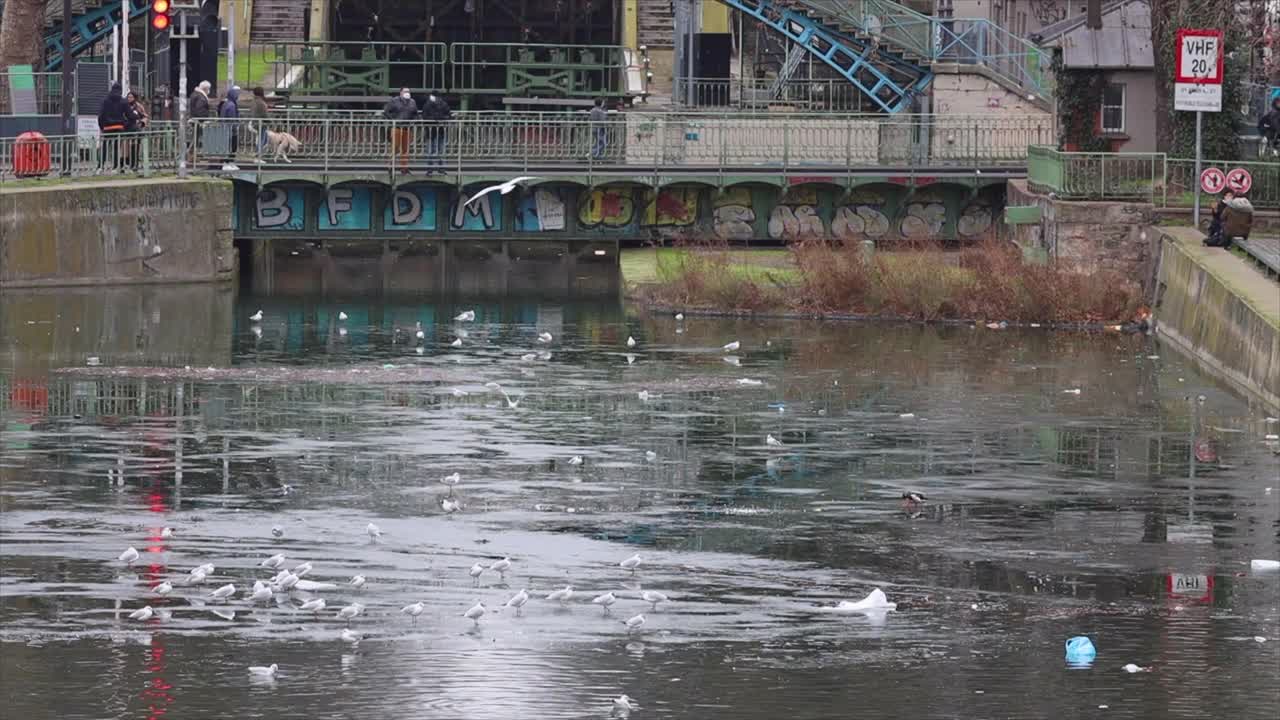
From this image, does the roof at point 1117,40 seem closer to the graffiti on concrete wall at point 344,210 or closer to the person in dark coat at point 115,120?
the graffiti on concrete wall at point 344,210

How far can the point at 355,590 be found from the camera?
19.4 meters

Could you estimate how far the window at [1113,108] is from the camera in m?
51.9

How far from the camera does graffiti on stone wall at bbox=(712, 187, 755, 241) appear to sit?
49188mm

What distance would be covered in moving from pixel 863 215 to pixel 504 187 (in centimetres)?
762

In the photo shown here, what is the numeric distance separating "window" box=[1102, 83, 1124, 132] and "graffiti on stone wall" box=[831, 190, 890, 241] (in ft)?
18.4

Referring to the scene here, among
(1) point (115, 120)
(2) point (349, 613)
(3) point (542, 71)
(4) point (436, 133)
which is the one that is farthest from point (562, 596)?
(3) point (542, 71)

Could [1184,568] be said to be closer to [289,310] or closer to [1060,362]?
[1060,362]

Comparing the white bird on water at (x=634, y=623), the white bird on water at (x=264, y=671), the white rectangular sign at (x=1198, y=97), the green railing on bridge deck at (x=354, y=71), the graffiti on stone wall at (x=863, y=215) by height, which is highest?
the green railing on bridge deck at (x=354, y=71)

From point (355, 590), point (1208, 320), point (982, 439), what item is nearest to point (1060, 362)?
point (1208, 320)

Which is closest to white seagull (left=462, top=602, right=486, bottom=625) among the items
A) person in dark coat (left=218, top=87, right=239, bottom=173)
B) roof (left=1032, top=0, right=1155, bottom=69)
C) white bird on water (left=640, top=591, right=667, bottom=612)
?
white bird on water (left=640, top=591, right=667, bottom=612)

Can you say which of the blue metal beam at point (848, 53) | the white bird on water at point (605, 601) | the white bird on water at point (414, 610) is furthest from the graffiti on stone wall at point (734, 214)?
the white bird on water at point (414, 610)

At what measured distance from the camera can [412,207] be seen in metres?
48.2

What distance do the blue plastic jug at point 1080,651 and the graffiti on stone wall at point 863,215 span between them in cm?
3187

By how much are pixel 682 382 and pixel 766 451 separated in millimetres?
5642
